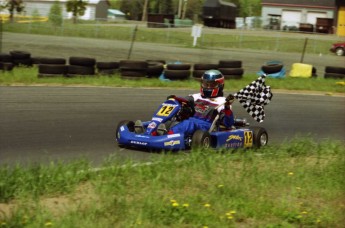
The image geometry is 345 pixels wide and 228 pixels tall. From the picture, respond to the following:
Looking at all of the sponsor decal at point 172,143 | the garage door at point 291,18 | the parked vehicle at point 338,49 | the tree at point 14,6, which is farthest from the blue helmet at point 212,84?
the garage door at point 291,18

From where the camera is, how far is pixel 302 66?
59.6ft

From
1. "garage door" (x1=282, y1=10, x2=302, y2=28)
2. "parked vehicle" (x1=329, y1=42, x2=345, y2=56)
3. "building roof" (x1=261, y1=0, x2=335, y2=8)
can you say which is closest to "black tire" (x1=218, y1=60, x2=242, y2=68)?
"building roof" (x1=261, y1=0, x2=335, y2=8)

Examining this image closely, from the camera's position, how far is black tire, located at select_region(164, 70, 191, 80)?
14.8m

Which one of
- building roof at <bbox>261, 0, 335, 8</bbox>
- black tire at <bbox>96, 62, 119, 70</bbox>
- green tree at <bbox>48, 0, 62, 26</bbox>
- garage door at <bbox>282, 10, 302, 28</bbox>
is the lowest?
black tire at <bbox>96, 62, 119, 70</bbox>

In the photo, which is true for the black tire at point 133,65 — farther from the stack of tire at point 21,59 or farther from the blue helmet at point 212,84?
the blue helmet at point 212,84

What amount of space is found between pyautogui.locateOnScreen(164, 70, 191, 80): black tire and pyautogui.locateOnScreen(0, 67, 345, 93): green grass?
187 millimetres

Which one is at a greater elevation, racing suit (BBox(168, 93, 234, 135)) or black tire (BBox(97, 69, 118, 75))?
racing suit (BBox(168, 93, 234, 135))

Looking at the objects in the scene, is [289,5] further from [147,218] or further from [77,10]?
[147,218]

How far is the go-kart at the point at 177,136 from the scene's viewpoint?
6.88 m

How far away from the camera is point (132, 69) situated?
14477 mm

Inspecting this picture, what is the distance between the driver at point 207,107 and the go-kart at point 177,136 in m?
0.07

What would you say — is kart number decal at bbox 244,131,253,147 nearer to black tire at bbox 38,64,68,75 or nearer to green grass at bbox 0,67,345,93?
green grass at bbox 0,67,345,93

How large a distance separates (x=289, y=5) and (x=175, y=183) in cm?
2938

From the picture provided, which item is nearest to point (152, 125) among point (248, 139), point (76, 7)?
point (248, 139)
